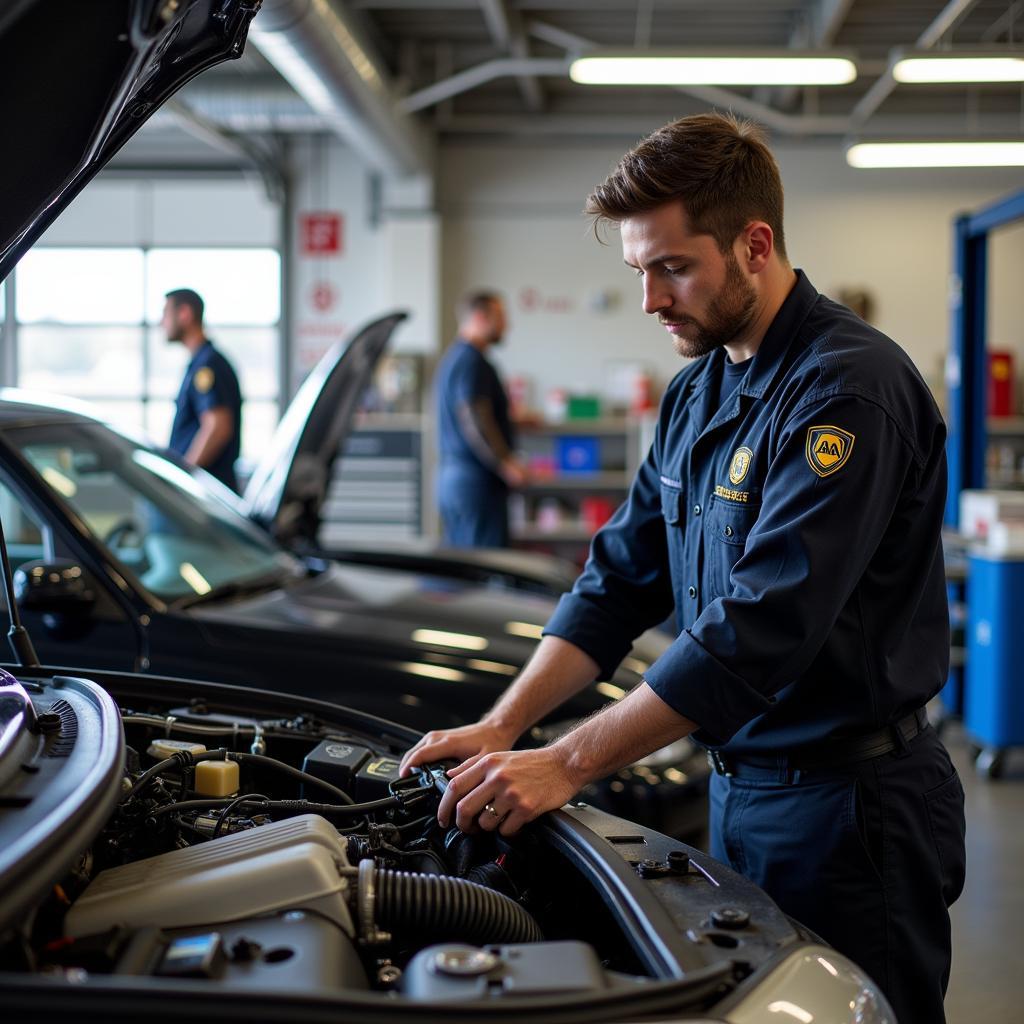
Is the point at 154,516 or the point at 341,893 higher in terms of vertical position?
the point at 154,516

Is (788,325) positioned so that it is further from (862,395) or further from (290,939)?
(290,939)

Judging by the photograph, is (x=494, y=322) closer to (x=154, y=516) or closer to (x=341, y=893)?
(x=154, y=516)

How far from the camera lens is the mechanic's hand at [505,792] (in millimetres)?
1462

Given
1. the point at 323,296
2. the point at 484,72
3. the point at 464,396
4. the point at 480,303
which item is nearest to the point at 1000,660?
the point at 464,396

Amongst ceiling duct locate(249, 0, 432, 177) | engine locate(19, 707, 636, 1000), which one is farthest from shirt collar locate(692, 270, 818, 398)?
ceiling duct locate(249, 0, 432, 177)

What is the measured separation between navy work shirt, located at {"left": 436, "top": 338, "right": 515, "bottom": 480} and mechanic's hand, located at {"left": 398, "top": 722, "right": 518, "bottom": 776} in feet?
15.5

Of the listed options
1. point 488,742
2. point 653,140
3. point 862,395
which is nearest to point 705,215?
point 653,140

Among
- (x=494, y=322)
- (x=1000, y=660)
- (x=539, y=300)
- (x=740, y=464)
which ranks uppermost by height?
(x=539, y=300)

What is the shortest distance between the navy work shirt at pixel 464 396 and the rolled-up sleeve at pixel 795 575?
4895 millimetres

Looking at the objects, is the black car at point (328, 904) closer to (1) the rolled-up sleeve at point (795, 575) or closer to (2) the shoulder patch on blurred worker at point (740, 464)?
(1) the rolled-up sleeve at point (795, 575)

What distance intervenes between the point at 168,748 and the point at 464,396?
4838mm

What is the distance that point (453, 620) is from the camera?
3.20 m

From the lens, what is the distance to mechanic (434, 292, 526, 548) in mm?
6379

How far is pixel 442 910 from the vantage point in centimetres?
126
